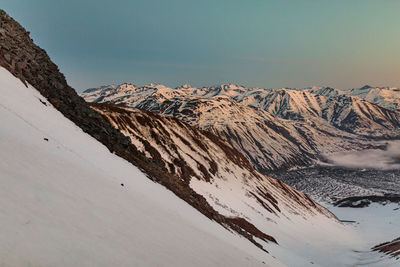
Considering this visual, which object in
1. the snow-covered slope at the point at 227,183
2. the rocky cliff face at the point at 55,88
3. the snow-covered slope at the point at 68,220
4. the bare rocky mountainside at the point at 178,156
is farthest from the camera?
the snow-covered slope at the point at 227,183

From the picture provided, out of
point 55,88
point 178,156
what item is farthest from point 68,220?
point 178,156

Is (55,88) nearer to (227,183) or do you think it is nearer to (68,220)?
(68,220)

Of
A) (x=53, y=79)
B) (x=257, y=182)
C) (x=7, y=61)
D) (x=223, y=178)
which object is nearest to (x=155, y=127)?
(x=223, y=178)

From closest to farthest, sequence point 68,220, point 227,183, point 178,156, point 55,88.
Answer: point 68,220
point 55,88
point 178,156
point 227,183

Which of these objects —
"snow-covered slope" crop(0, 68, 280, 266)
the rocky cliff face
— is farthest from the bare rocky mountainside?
"snow-covered slope" crop(0, 68, 280, 266)

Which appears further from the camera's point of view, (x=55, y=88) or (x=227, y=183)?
(x=227, y=183)

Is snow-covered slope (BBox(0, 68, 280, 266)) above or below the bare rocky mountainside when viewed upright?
below

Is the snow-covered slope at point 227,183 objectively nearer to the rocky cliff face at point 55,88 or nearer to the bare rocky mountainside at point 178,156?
the bare rocky mountainside at point 178,156

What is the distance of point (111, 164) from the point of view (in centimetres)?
2059

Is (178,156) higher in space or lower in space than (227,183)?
higher

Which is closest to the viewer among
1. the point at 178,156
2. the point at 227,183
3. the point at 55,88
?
the point at 55,88

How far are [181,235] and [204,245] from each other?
59.6 inches

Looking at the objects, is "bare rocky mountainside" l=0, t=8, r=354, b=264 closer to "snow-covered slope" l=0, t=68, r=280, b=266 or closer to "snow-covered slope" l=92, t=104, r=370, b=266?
"snow-covered slope" l=92, t=104, r=370, b=266

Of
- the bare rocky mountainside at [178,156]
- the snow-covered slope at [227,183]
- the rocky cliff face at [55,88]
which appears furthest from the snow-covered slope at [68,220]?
the snow-covered slope at [227,183]
